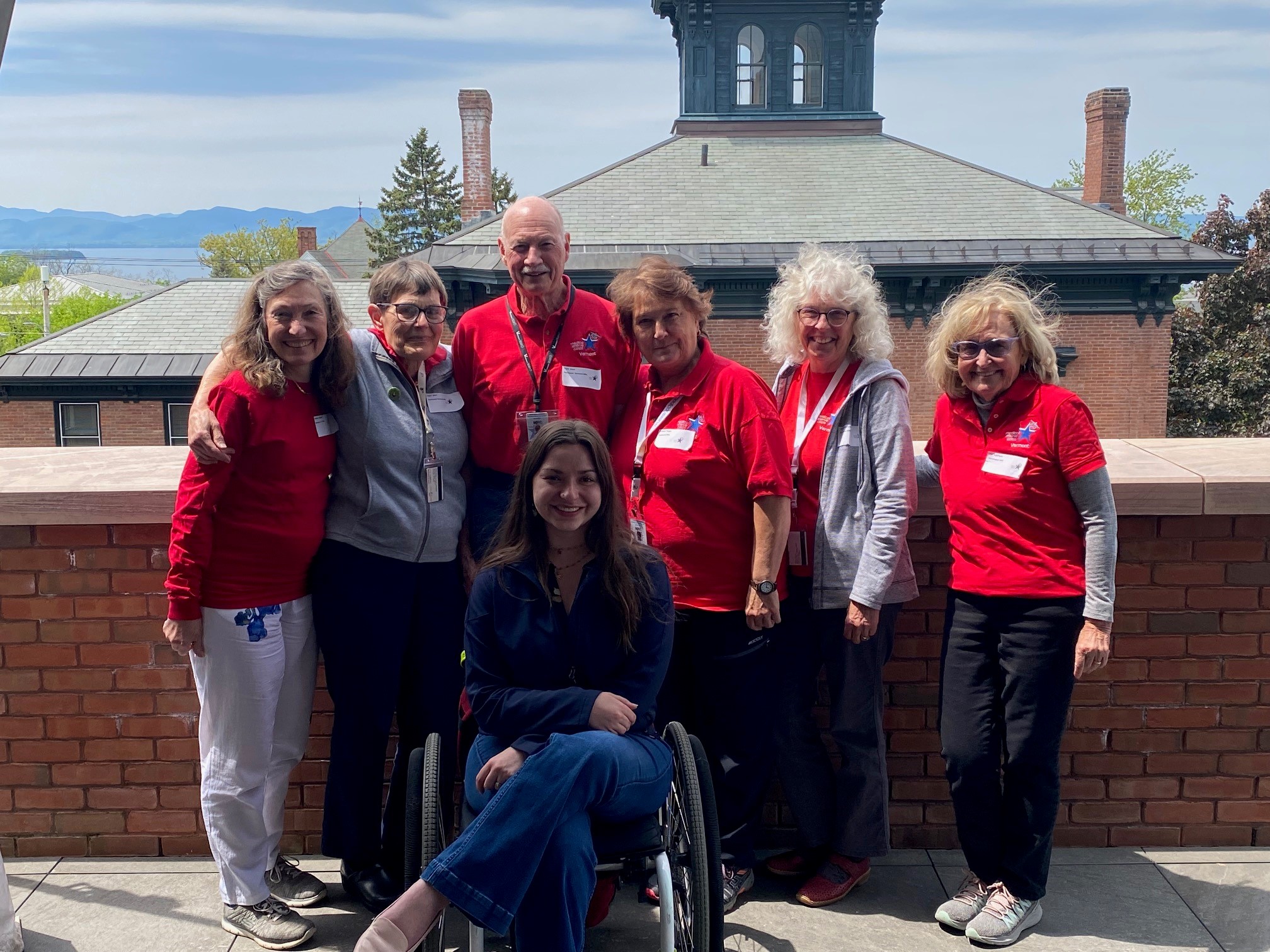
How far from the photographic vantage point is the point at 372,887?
3.25m

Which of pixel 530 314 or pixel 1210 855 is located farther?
pixel 1210 855

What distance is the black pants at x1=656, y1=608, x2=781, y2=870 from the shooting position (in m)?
3.18

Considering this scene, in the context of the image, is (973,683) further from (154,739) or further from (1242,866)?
(154,739)

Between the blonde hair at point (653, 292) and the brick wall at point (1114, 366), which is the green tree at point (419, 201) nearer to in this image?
the brick wall at point (1114, 366)

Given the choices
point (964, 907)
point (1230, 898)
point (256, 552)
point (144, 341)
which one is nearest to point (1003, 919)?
point (964, 907)

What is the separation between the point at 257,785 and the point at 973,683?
2.03 m

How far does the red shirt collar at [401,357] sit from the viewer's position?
3.12 m

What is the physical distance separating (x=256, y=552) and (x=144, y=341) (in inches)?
1152

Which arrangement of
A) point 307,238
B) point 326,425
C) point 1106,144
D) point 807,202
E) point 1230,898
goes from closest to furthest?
point 326,425
point 1230,898
point 807,202
point 1106,144
point 307,238

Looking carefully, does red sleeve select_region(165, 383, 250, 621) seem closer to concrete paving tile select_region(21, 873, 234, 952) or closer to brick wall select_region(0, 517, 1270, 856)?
brick wall select_region(0, 517, 1270, 856)

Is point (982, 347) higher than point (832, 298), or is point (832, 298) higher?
point (832, 298)

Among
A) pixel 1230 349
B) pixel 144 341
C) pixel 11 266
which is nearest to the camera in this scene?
pixel 1230 349

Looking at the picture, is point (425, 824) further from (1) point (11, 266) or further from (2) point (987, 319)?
(1) point (11, 266)

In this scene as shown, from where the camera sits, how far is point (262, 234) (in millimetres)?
83875
